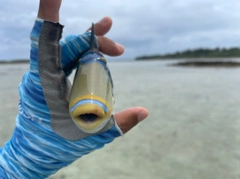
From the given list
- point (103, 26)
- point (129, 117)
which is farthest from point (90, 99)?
point (103, 26)

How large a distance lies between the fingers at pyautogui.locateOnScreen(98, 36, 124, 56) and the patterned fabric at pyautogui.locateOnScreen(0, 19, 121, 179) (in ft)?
2.07

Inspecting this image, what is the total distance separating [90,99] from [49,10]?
61 cm

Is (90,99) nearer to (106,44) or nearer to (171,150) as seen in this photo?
(106,44)

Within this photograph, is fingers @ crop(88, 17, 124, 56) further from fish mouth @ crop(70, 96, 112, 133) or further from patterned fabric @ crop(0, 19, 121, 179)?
fish mouth @ crop(70, 96, 112, 133)

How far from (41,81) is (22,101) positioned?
303 millimetres

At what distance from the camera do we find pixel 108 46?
2.15 meters

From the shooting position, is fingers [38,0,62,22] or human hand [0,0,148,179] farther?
human hand [0,0,148,179]

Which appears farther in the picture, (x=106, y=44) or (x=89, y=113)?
(x=106, y=44)

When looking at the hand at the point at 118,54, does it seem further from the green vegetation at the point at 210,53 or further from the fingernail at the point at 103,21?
the green vegetation at the point at 210,53

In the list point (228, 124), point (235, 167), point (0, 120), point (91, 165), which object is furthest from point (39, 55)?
point (0, 120)

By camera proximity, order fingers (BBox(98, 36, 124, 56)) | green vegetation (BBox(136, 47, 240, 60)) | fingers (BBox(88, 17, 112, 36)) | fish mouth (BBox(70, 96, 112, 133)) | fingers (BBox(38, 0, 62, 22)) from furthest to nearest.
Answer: green vegetation (BBox(136, 47, 240, 60)) → fingers (BBox(88, 17, 112, 36)) → fingers (BBox(98, 36, 124, 56)) → fingers (BBox(38, 0, 62, 22)) → fish mouth (BBox(70, 96, 112, 133))

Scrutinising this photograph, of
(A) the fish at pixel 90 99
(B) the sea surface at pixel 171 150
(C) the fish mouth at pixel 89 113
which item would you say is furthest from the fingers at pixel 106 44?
(B) the sea surface at pixel 171 150

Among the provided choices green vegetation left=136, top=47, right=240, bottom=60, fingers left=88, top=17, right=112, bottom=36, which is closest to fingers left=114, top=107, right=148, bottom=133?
fingers left=88, top=17, right=112, bottom=36

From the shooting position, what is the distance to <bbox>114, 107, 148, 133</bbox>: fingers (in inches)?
69.8
